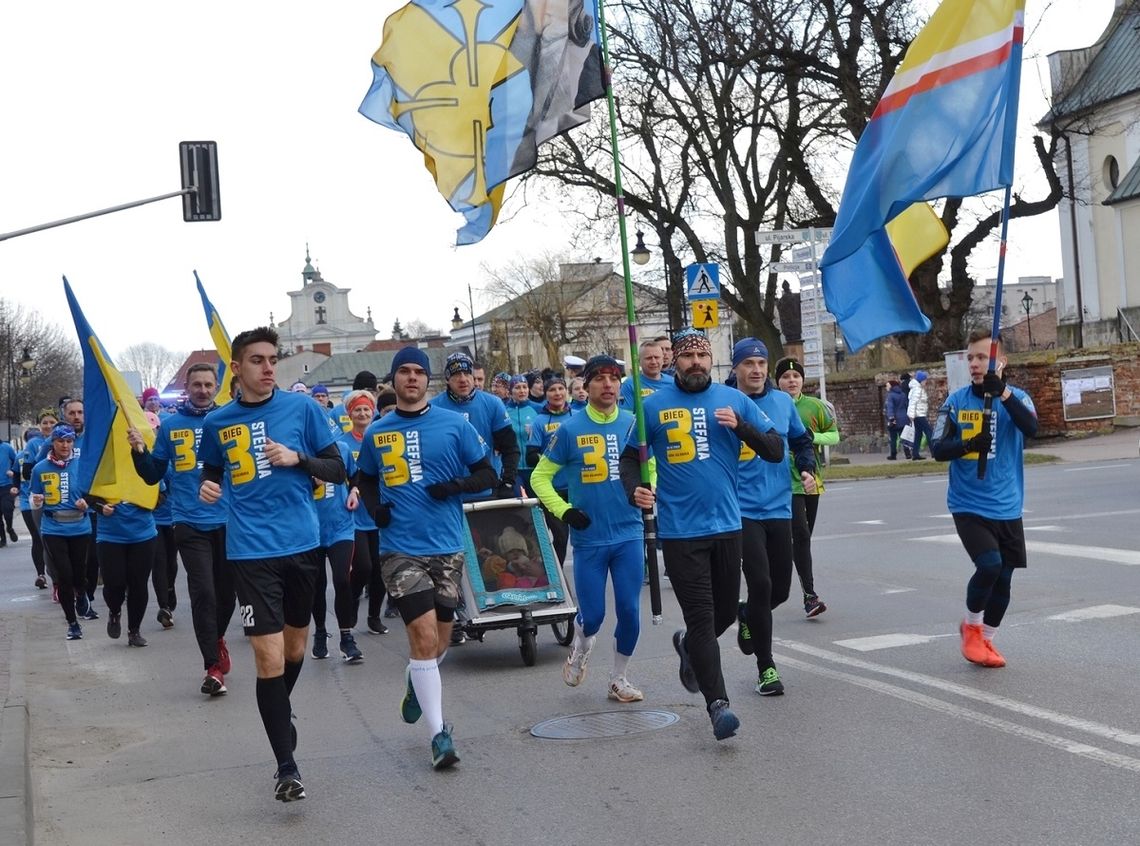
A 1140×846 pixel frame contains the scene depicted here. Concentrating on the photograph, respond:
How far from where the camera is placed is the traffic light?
23.0 metres

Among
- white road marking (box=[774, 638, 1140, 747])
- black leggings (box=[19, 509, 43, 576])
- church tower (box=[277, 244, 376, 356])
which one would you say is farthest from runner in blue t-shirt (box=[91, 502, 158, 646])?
church tower (box=[277, 244, 376, 356])

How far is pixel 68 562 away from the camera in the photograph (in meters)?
13.5

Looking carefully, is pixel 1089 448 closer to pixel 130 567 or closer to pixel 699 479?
pixel 130 567

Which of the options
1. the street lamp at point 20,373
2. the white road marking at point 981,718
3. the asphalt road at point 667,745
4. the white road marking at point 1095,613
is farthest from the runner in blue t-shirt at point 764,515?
the street lamp at point 20,373

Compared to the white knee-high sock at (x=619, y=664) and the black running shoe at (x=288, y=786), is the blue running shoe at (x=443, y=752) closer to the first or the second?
the black running shoe at (x=288, y=786)

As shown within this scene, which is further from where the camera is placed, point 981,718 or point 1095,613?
point 1095,613

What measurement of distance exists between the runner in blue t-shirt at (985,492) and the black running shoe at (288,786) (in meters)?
3.95

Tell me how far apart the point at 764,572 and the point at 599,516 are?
39.9 inches

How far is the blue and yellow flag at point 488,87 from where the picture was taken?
8.86 metres

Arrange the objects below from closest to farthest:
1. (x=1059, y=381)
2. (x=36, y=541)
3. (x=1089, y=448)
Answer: (x=36, y=541) → (x=1089, y=448) → (x=1059, y=381)

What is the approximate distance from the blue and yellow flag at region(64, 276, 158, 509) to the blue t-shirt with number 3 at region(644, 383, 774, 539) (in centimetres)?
425

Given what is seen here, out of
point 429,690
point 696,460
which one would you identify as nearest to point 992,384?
point 696,460

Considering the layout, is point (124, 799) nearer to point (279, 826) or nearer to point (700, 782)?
point (279, 826)

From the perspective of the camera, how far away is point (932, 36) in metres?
8.38
